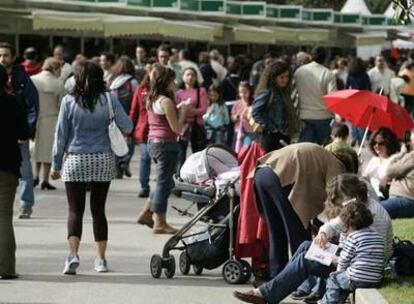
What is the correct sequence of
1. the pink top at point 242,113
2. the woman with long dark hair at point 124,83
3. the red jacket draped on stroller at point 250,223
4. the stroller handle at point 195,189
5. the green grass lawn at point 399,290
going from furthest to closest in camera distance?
the woman with long dark hair at point 124,83 < the pink top at point 242,113 < the stroller handle at point 195,189 < the red jacket draped on stroller at point 250,223 < the green grass lawn at point 399,290

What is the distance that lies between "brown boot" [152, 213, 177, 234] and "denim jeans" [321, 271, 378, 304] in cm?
491

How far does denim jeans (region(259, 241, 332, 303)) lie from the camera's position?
31.6 ft

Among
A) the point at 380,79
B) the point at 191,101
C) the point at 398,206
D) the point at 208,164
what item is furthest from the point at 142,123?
the point at 380,79

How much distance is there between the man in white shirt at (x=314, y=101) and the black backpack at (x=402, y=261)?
21.0 feet

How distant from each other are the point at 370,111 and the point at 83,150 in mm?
3228

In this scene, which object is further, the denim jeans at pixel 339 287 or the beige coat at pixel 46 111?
the beige coat at pixel 46 111

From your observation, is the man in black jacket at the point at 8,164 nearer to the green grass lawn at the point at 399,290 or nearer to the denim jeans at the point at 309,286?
the denim jeans at the point at 309,286

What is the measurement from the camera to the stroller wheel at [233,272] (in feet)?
36.8

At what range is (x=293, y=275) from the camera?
31.6ft

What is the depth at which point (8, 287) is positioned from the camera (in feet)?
36.3

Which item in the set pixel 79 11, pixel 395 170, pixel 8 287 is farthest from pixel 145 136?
pixel 79 11

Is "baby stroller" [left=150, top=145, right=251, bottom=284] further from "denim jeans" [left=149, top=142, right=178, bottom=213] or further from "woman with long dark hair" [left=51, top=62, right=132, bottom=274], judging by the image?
"denim jeans" [left=149, top=142, right=178, bottom=213]

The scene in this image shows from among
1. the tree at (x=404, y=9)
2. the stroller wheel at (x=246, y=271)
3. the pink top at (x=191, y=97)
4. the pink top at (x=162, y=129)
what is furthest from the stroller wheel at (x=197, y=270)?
the pink top at (x=191, y=97)

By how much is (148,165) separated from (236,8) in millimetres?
34181
